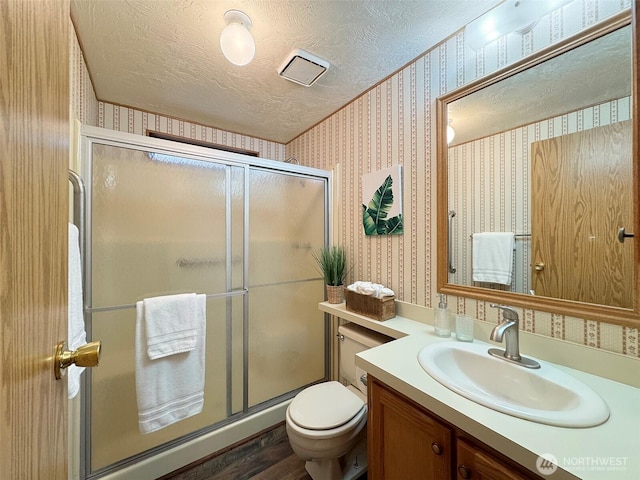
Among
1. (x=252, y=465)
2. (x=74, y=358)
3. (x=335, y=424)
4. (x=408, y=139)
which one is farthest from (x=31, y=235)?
(x=252, y=465)

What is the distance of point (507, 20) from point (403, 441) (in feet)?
5.41

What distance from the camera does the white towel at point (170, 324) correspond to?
51.9 inches

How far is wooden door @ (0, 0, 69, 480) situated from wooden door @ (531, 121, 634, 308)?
1420 mm

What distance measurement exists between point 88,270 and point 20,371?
117cm

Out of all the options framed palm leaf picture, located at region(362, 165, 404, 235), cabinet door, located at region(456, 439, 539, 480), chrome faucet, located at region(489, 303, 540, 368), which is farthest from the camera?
framed palm leaf picture, located at region(362, 165, 404, 235)

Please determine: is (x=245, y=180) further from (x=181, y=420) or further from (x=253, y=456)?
(x=253, y=456)

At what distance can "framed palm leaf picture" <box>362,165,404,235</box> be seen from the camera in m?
1.51

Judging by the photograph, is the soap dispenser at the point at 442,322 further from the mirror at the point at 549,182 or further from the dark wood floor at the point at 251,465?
the dark wood floor at the point at 251,465

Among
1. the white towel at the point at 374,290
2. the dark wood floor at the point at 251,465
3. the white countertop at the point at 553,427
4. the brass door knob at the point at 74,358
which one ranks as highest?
the brass door knob at the point at 74,358

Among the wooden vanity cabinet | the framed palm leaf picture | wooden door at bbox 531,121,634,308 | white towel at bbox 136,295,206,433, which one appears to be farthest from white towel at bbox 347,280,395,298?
white towel at bbox 136,295,206,433

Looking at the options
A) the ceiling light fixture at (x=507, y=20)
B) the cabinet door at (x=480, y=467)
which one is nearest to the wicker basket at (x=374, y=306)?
the cabinet door at (x=480, y=467)

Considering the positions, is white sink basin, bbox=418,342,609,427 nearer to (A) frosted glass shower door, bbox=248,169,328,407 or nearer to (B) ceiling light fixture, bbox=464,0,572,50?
(A) frosted glass shower door, bbox=248,169,328,407

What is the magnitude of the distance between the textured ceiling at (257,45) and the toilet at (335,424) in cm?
156

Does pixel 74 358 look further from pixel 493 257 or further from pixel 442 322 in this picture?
pixel 493 257
